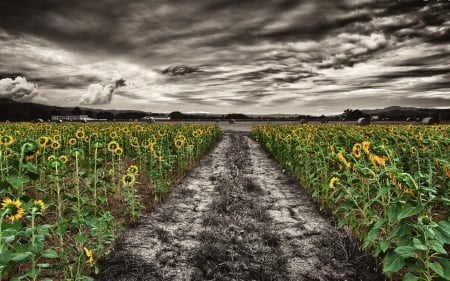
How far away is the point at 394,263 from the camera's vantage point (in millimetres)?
2961

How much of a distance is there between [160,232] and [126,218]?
39.1 inches

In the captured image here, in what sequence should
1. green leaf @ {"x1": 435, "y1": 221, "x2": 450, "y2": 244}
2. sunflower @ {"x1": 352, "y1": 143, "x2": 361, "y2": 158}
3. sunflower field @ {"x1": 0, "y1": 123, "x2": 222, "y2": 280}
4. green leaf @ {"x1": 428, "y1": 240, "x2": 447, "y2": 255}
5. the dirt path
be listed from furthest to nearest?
1. sunflower @ {"x1": 352, "y1": 143, "x2": 361, "y2": 158}
2. the dirt path
3. sunflower field @ {"x1": 0, "y1": 123, "x2": 222, "y2": 280}
4. green leaf @ {"x1": 435, "y1": 221, "x2": 450, "y2": 244}
5. green leaf @ {"x1": 428, "y1": 240, "x2": 447, "y2": 255}

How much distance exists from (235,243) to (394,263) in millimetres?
2655

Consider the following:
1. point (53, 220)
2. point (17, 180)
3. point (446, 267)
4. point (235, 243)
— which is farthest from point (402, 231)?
point (53, 220)

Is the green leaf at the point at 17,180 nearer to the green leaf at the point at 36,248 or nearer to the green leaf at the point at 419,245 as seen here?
the green leaf at the point at 36,248

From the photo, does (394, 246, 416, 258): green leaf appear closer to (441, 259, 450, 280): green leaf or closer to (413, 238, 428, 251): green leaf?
(413, 238, 428, 251): green leaf

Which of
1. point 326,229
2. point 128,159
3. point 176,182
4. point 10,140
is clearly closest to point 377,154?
point 326,229

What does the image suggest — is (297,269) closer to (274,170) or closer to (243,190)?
(243,190)

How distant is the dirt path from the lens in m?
4.26

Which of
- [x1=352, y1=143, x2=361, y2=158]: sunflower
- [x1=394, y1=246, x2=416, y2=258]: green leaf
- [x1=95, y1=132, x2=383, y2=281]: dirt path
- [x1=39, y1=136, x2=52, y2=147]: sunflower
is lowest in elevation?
[x1=95, y1=132, x2=383, y2=281]: dirt path

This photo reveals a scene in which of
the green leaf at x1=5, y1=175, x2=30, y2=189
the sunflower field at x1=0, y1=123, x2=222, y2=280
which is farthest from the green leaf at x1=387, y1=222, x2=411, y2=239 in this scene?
the green leaf at x1=5, y1=175, x2=30, y2=189

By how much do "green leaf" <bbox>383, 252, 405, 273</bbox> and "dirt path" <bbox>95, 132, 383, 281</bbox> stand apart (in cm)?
121

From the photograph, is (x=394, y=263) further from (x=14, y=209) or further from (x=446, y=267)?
(x=14, y=209)

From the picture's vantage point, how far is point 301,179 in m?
10.0
